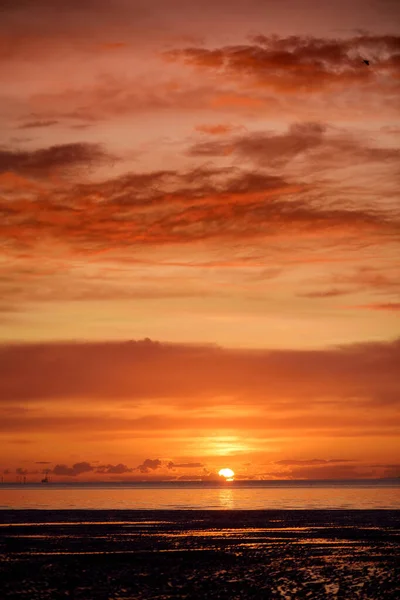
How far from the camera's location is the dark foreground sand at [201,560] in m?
47.5

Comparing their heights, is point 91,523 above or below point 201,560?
above

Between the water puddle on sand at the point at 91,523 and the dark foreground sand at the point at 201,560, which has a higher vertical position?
the water puddle on sand at the point at 91,523

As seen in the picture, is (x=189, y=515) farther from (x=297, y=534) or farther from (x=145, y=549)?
(x=145, y=549)

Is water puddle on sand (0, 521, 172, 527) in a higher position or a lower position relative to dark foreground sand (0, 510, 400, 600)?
higher

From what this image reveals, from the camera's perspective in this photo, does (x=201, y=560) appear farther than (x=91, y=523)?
No

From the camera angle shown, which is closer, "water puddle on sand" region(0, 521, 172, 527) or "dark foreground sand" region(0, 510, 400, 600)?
"dark foreground sand" region(0, 510, 400, 600)

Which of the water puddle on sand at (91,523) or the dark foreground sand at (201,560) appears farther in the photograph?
the water puddle on sand at (91,523)

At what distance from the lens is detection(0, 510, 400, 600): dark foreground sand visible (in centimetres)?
4747

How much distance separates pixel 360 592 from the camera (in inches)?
1837

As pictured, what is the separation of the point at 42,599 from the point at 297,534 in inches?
1700

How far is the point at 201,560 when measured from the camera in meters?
60.9

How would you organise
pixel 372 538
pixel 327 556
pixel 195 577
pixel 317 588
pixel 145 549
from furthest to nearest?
pixel 372 538, pixel 145 549, pixel 327 556, pixel 195 577, pixel 317 588

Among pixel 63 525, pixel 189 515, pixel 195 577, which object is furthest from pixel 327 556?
pixel 189 515

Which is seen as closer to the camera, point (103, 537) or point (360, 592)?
point (360, 592)
